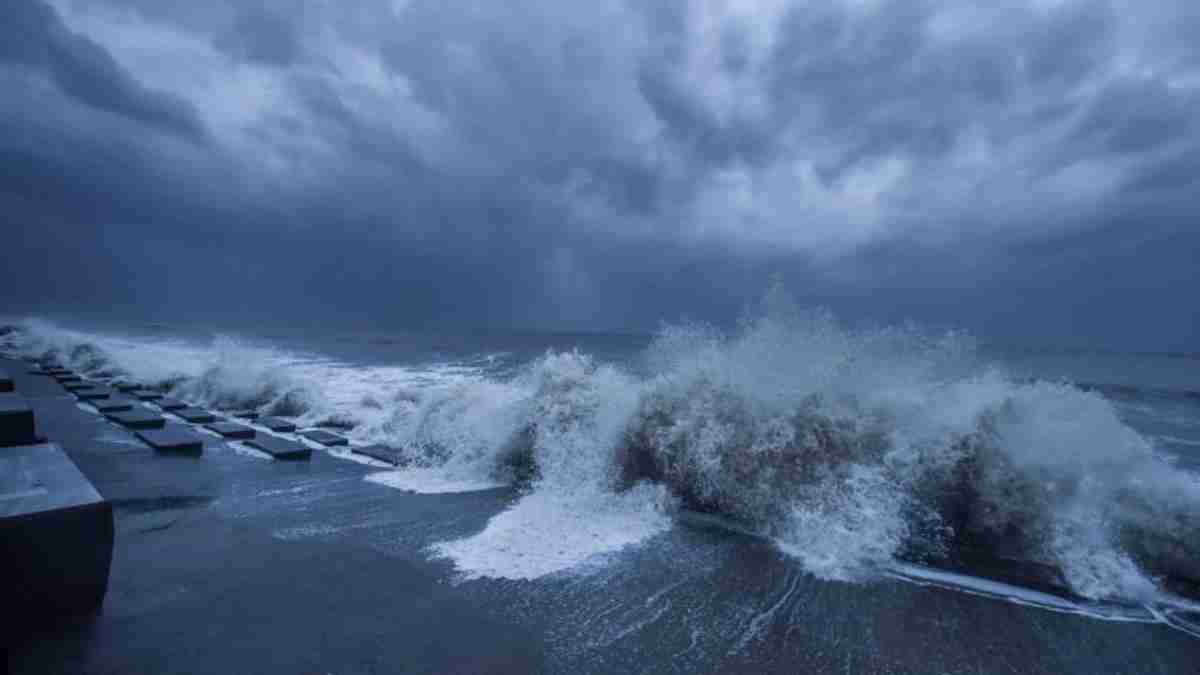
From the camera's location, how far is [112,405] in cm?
1052

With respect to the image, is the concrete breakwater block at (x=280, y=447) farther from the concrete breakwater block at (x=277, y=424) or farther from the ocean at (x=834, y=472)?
the concrete breakwater block at (x=277, y=424)

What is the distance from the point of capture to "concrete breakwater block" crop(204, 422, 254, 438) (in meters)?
8.81

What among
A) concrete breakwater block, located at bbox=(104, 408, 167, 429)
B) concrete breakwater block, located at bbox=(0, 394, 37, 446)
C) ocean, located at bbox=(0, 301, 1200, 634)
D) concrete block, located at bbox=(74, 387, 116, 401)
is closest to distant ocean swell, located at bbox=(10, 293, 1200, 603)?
ocean, located at bbox=(0, 301, 1200, 634)

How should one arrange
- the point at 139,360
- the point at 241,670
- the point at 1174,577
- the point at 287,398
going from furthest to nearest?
the point at 139,360, the point at 287,398, the point at 1174,577, the point at 241,670

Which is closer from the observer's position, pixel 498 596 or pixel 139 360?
pixel 498 596

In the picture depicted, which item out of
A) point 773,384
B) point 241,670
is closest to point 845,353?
point 773,384

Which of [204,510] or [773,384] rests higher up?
[773,384]

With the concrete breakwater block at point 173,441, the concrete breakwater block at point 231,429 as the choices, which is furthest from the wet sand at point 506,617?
→ the concrete breakwater block at point 231,429

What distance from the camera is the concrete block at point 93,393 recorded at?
1166cm

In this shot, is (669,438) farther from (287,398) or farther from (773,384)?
(287,398)

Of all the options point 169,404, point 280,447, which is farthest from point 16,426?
point 169,404

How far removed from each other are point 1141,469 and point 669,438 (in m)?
4.60

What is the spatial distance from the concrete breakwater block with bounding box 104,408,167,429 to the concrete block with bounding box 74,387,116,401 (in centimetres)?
285

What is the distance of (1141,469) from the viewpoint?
16.9 feet
